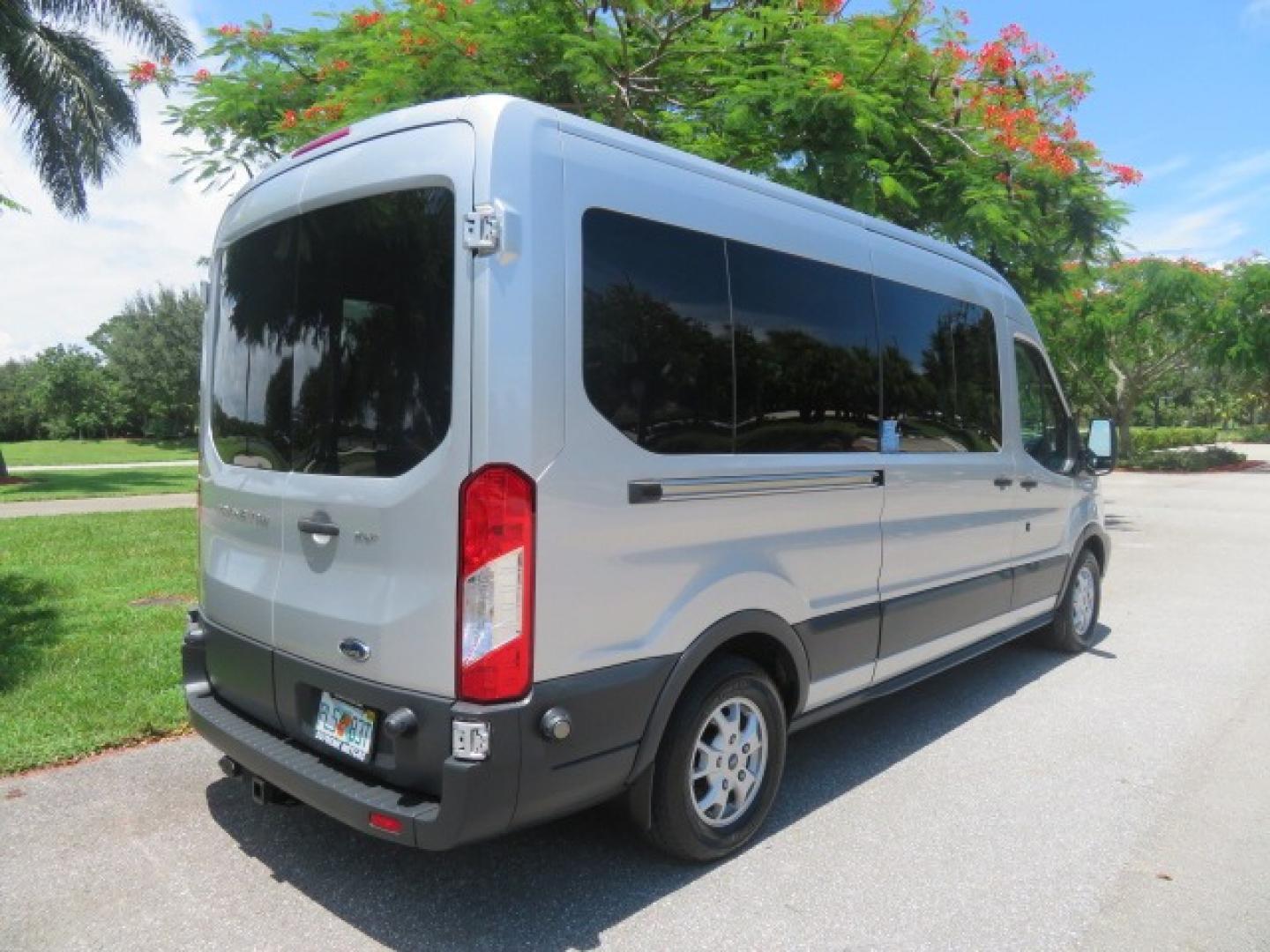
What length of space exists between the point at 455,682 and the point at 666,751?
2.86ft

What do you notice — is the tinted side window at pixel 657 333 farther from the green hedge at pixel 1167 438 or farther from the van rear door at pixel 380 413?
the green hedge at pixel 1167 438

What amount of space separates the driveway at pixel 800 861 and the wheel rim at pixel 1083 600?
1399mm

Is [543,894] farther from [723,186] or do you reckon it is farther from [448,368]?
[723,186]

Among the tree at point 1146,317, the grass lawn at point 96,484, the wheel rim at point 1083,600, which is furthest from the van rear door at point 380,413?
the tree at point 1146,317

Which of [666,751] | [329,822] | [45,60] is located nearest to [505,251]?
[666,751]

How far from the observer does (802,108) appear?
7.62m

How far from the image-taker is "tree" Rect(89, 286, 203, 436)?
4462 cm

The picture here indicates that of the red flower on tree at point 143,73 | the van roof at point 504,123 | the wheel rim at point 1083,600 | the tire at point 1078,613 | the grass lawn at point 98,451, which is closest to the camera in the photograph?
the van roof at point 504,123

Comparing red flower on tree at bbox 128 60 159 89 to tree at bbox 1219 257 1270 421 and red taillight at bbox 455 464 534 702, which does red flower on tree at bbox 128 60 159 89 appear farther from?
tree at bbox 1219 257 1270 421

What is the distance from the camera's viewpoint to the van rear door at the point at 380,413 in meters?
2.62

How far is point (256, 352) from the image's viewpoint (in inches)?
134

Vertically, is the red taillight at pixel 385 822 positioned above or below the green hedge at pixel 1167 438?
below

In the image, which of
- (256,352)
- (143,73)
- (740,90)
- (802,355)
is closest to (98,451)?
(143,73)

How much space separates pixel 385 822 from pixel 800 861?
1.58 meters
